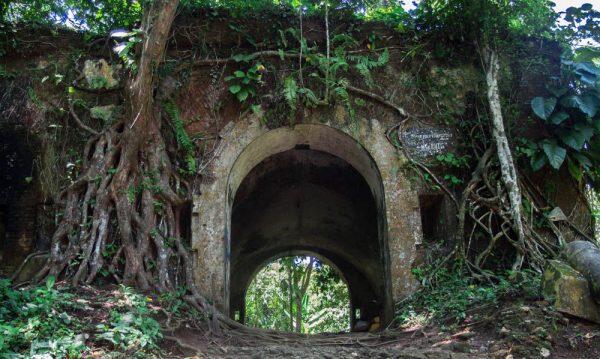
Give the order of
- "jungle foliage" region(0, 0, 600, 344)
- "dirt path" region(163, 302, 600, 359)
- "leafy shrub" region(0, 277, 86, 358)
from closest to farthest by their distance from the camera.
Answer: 1. "leafy shrub" region(0, 277, 86, 358)
2. "dirt path" region(163, 302, 600, 359)
3. "jungle foliage" region(0, 0, 600, 344)

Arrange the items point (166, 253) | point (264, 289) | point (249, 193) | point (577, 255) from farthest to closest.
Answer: point (264, 289) → point (249, 193) → point (166, 253) → point (577, 255)

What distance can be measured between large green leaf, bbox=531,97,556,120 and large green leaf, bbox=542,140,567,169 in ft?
1.11

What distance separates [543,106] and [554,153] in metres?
0.62

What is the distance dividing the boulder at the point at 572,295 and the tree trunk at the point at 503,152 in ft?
4.60

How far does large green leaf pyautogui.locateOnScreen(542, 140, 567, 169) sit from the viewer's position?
7246 mm

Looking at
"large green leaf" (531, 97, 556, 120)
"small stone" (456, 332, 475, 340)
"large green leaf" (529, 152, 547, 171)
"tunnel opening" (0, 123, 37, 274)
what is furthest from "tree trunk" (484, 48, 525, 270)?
"tunnel opening" (0, 123, 37, 274)

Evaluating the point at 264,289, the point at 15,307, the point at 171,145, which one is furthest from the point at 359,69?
the point at 264,289

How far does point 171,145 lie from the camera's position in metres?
7.37

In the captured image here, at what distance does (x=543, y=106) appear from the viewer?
293 inches

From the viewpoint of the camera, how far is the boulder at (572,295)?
519cm

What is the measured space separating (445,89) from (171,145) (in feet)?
12.3

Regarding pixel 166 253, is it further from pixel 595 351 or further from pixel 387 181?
pixel 595 351

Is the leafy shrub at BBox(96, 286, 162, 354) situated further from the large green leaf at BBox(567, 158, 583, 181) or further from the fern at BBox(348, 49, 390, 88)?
the large green leaf at BBox(567, 158, 583, 181)

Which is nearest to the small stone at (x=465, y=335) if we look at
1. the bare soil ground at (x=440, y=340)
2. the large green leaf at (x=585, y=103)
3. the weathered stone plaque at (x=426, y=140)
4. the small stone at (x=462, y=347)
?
the bare soil ground at (x=440, y=340)
